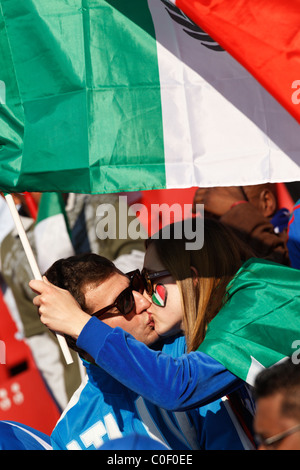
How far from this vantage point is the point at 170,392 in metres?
1.94

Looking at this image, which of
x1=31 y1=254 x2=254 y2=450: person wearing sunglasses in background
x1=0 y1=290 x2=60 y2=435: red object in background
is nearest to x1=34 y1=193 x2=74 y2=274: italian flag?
x1=0 y1=290 x2=60 y2=435: red object in background

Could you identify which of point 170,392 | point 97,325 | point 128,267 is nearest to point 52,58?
point 97,325

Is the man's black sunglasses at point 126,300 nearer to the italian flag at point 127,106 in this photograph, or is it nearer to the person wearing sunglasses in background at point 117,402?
the person wearing sunglasses in background at point 117,402

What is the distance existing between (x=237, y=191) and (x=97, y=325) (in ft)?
6.23

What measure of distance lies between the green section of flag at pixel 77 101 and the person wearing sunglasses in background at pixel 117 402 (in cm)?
37

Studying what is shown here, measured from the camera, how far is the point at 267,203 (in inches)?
154

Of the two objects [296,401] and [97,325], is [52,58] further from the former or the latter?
[296,401]

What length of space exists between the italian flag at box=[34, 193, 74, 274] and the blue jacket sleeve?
1.79m

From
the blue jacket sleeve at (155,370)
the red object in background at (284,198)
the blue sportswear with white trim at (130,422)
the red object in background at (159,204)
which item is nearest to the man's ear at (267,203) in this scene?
the red object in background at (284,198)

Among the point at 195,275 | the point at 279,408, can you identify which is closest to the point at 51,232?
the point at 195,275

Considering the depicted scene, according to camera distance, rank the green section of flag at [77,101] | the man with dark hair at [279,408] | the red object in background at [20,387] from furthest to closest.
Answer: the red object in background at [20,387], the green section of flag at [77,101], the man with dark hair at [279,408]

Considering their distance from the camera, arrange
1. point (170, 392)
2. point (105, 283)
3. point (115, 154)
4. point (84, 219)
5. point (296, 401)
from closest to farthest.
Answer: point (296, 401), point (170, 392), point (115, 154), point (105, 283), point (84, 219)

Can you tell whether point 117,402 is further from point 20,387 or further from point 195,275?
point 20,387

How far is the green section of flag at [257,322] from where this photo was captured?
2.03 m
